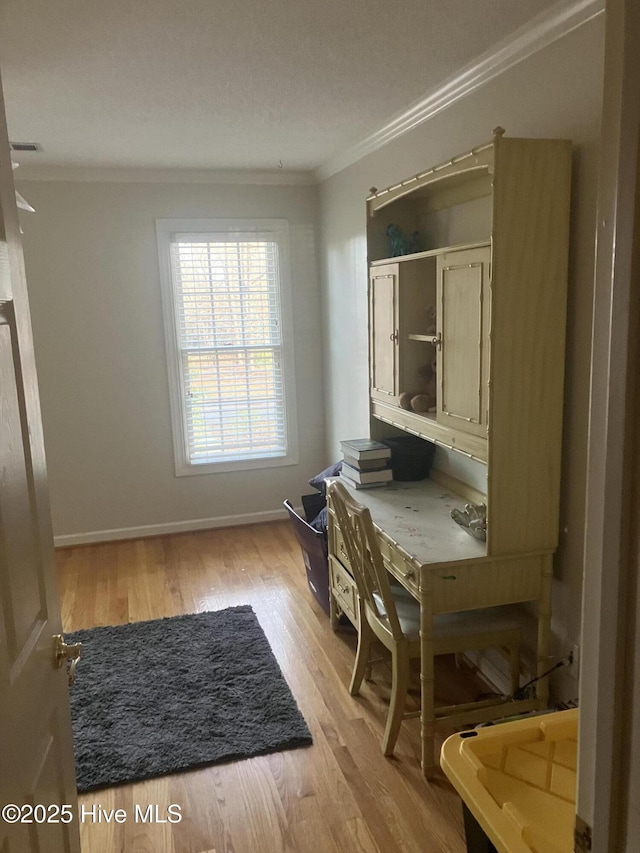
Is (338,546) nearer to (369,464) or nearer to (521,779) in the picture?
(369,464)

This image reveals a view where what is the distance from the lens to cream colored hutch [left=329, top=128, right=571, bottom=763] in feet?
6.82

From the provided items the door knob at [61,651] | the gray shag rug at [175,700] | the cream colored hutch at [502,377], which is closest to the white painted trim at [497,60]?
the cream colored hutch at [502,377]

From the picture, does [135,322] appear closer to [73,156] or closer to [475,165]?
[73,156]

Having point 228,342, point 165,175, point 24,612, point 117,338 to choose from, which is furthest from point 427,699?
point 165,175

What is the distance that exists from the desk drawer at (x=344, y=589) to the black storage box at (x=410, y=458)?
1.68ft

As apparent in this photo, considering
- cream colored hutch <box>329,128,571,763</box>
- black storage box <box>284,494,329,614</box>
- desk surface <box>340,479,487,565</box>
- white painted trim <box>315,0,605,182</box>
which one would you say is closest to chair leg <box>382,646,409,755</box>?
cream colored hutch <box>329,128,571,763</box>

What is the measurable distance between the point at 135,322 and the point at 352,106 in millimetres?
2170

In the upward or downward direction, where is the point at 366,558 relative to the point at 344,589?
upward

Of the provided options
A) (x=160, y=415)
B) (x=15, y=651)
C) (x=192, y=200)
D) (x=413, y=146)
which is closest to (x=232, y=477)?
(x=160, y=415)

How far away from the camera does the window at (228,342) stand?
454cm

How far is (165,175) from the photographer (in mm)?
4363

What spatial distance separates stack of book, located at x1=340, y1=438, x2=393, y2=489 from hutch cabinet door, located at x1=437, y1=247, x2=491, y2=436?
1.82 feet

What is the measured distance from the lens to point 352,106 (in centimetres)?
303

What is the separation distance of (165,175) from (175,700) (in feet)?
10.7
